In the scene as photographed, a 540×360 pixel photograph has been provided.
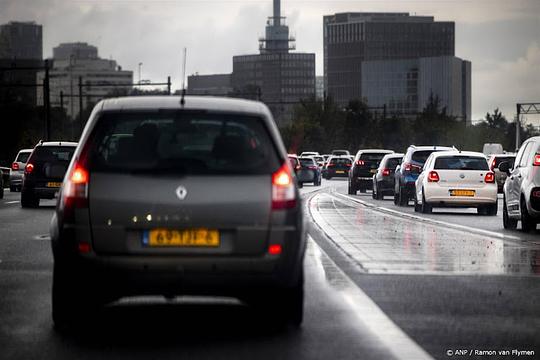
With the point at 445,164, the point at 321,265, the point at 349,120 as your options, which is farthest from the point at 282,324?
the point at 349,120

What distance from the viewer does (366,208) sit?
34.5 m

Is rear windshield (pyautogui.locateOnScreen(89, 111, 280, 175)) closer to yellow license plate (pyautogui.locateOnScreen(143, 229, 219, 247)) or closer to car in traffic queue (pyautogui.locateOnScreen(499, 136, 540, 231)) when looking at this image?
yellow license plate (pyautogui.locateOnScreen(143, 229, 219, 247))

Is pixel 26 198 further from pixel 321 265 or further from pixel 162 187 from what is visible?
pixel 162 187

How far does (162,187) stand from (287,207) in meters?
Result: 0.87

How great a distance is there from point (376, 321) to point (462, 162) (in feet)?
74.9

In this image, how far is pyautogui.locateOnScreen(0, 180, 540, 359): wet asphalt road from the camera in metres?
8.52

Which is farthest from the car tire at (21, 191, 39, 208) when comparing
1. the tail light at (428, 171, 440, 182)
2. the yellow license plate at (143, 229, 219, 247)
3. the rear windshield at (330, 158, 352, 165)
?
the rear windshield at (330, 158, 352, 165)

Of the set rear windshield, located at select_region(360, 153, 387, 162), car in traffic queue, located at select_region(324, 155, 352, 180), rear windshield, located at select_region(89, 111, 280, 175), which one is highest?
rear windshield, located at select_region(89, 111, 280, 175)

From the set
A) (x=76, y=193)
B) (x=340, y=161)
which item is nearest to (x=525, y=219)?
(x=76, y=193)

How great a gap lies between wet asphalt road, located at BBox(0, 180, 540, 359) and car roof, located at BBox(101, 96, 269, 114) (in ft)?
5.09

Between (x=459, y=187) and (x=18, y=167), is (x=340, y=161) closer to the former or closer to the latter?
(x=18, y=167)

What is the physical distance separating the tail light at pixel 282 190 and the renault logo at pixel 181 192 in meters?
0.61

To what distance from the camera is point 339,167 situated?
85.8m

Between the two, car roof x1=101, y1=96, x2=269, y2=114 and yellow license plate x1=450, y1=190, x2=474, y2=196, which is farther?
yellow license plate x1=450, y1=190, x2=474, y2=196
